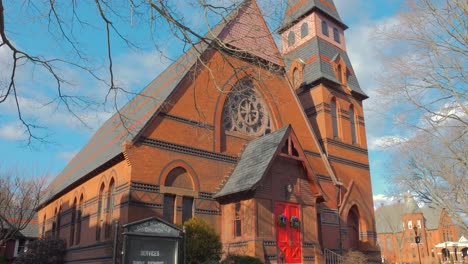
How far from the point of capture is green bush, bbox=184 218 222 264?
1499cm

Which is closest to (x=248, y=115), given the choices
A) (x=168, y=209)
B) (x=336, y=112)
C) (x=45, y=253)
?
(x=168, y=209)

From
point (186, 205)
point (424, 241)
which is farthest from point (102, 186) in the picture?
point (424, 241)

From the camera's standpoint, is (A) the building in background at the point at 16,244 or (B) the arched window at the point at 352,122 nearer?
(B) the arched window at the point at 352,122

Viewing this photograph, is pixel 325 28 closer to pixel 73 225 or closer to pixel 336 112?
pixel 336 112

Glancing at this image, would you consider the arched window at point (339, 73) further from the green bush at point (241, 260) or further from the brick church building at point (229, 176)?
the green bush at point (241, 260)

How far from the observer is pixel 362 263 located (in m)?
18.9

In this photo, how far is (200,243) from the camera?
601 inches

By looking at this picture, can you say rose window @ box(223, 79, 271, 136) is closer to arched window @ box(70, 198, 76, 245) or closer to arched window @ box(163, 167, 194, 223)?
arched window @ box(163, 167, 194, 223)

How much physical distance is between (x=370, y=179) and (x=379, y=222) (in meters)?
74.5

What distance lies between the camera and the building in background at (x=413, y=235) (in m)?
84.9

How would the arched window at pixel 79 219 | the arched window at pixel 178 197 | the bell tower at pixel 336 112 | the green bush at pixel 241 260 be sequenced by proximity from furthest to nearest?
the bell tower at pixel 336 112 → the arched window at pixel 79 219 → the arched window at pixel 178 197 → the green bush at pixel 241 260

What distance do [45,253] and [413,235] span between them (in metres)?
82.7

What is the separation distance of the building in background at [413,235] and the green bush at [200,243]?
252ft

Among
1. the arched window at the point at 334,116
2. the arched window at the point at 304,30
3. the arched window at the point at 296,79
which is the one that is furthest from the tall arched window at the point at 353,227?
the arched window at the point at 304,30
